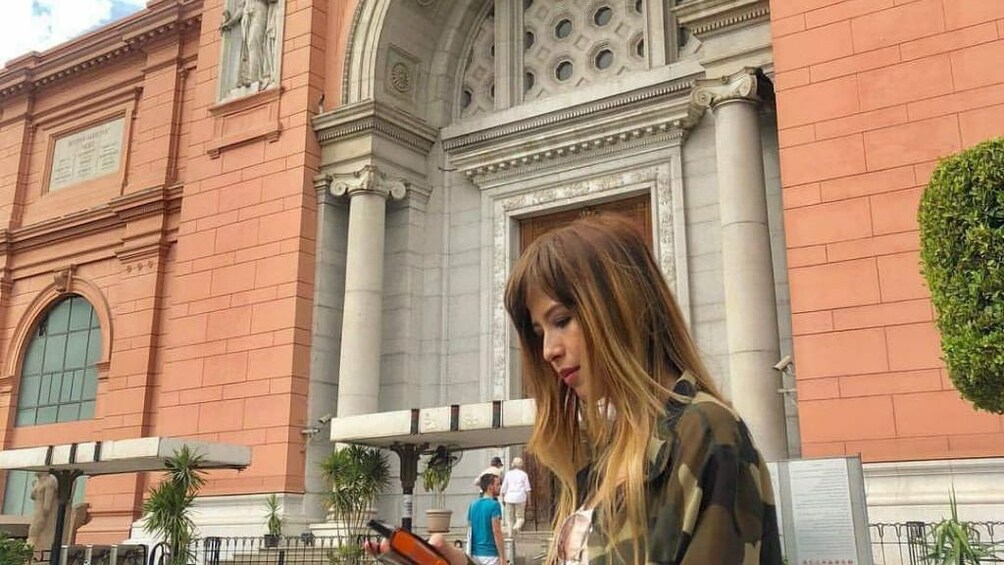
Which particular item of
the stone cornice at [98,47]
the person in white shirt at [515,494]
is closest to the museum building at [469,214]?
the stone cornice at [98,47]

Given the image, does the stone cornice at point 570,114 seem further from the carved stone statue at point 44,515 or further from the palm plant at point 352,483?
the carved stone statue at point 44,515

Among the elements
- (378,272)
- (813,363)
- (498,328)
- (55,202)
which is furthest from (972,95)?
(55,202)

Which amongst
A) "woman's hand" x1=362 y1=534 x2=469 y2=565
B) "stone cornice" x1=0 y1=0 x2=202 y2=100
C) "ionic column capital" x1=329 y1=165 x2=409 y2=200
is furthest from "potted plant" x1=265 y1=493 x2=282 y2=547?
"woman's hand" x1=362 y1=534 x2=469 y2=565

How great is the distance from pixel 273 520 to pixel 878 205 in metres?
9.36

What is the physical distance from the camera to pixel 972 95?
31.4ft

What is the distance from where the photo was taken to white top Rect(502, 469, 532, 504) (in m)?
12.6

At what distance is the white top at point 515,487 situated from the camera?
12.6 m

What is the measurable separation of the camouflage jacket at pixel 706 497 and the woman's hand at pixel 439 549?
1.25 feet

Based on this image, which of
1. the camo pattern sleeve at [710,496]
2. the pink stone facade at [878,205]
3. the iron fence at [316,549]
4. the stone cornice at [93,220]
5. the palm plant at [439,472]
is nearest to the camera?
the camo pattern sleeve at [710,496]

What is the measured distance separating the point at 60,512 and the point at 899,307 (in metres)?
11.3

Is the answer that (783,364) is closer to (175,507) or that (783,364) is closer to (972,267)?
(972,267)

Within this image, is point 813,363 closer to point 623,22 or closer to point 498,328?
point 498,328

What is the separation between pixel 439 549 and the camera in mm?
1623

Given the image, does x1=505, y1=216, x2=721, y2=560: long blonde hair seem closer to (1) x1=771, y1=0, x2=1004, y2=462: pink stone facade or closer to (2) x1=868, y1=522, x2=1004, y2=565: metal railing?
(2) x1=868, y1=522, x2=1004, y2=565: metal railing
